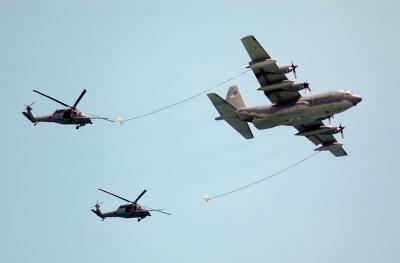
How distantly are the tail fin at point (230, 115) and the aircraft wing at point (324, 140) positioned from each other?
5.98 meters

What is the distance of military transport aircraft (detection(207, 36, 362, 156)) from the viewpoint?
208ft

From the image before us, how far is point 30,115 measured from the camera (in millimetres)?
65688

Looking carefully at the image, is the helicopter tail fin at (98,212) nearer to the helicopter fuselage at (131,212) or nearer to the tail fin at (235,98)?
the helicopter fuselage at (131,212)

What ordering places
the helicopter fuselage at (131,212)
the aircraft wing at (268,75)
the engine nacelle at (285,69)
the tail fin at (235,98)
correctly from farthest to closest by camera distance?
the helicopter fuselage at (131,212), the tail fin at (235,98), the engine nacelle at (285,69), the aircraft wing at (268,75)

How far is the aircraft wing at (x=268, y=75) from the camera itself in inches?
2452

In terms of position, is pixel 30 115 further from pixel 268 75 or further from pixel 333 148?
pixel 333 148

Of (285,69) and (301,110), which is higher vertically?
(285,69)

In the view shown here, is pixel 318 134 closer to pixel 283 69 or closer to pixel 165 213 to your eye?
pixel 283 69

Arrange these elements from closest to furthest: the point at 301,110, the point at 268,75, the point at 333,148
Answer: the point at 268,75
the point at 301,110
the point at 333,148

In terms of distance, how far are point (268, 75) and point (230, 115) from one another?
537 cm

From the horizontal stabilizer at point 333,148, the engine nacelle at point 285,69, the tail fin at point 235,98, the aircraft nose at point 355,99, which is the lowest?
the horizontal stabilizer at point 333,148

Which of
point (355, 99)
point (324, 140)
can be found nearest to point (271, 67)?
point (355, 99)

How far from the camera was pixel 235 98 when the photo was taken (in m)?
70.1

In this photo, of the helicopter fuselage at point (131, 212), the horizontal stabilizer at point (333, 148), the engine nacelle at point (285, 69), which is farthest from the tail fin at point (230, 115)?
the helicopter fuselage at point (131, 212)
